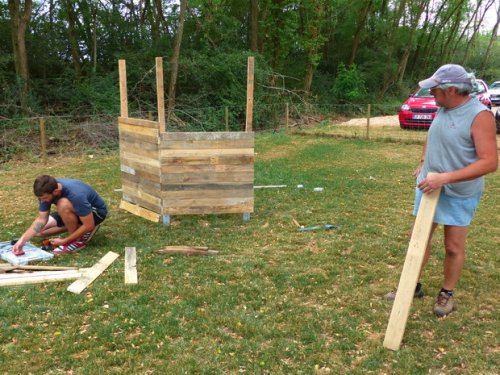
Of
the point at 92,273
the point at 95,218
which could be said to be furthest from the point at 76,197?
the point at 92,273

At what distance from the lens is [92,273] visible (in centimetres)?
416

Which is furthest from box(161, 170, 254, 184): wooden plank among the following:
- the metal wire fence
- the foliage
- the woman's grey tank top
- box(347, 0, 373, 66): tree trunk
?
box(347, 0, 373, 66): tree trunk

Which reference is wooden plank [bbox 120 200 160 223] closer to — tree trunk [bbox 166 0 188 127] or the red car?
tree trunk [bbox 166 0 188 127]

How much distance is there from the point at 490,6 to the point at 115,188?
40.3 meters

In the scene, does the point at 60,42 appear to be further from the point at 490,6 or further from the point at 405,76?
the point at 490,6

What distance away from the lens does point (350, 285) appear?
4.00 metres

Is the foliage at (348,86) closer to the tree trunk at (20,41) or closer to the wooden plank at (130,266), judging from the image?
the tree trunk at (20,41)

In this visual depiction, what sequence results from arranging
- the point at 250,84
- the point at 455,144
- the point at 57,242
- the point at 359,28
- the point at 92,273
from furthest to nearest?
the point at 359,28 < the point at 250,84 < the point at 57,242 < the point at 92,273 < the point at 455,144

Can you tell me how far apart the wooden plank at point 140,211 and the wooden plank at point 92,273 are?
1.19 m

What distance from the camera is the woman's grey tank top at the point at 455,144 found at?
2.96 meters

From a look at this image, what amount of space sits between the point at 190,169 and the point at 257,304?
242 cm

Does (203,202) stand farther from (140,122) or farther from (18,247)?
(18,247)

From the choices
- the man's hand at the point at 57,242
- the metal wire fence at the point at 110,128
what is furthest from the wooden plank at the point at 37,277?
the metal wire fence at the point at 110,128

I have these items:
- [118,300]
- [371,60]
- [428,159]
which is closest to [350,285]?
[428,159]
